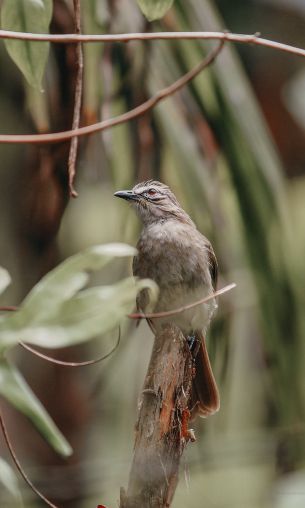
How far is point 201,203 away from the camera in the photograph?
2.91 m

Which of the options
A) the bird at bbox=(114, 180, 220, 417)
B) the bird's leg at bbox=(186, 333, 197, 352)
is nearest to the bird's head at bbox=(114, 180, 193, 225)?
the bird at bbox=(114, 180, 220, 417)

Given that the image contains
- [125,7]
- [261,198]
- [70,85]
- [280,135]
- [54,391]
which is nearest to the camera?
[261,198]

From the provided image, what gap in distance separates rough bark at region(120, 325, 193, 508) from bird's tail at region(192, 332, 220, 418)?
0.40m

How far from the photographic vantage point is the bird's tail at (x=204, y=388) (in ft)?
9.09

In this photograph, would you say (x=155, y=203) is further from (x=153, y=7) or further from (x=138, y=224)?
(x=153, y=7)

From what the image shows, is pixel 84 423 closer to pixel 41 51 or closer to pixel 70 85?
pixel 70 85

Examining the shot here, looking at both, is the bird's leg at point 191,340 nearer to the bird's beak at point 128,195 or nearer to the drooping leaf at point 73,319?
the bird's beak at point 128,195

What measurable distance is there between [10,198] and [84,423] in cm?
111

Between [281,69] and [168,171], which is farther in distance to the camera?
[281,69]

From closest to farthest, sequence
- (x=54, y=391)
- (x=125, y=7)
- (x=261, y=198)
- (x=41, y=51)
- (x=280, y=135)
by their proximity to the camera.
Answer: (x=41, y=51) < (x=261, y=198) < (x=125, y=7) < (x=54, y=391) < (x=280, y=135)

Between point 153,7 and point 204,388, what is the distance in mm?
1401

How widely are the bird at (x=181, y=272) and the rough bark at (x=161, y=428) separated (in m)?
0.23

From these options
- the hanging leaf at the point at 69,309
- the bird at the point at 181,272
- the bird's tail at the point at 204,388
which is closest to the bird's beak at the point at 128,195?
the bird at the point at 181,272

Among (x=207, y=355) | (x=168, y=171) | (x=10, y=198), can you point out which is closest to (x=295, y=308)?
(x=207, y=355)
